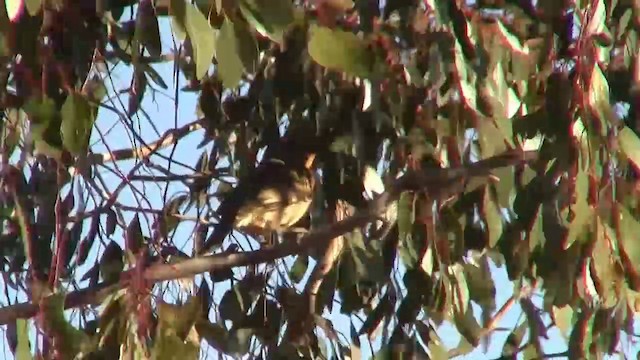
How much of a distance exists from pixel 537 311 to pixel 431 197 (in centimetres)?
17

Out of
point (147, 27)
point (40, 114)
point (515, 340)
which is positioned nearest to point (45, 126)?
point (40, 114)

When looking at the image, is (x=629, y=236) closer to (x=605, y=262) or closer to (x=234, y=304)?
(x=605, y=262)

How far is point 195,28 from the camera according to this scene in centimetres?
98

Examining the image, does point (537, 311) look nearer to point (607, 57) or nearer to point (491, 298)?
point (491, 298)

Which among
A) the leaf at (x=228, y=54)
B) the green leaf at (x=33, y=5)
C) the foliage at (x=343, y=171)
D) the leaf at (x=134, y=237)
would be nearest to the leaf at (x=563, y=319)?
the foliage at (x=343, y=171)

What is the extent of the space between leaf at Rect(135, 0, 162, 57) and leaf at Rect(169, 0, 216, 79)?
16 centimetres

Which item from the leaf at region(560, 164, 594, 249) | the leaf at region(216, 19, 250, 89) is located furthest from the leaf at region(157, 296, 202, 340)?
the leaf at region(560, 164, 594, 249)

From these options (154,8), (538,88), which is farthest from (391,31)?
(154,8)

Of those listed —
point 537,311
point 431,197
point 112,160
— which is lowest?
point 537,311

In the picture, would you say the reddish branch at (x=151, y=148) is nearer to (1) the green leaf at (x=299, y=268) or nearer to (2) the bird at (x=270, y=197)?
(2) the bird at (x=270, y=197)

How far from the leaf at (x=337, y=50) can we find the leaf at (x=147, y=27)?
0.65 ft

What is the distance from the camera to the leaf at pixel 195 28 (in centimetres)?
98

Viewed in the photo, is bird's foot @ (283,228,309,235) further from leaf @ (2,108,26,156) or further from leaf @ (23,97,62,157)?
leaf @ (23,97,62,157)

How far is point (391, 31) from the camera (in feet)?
4.28
